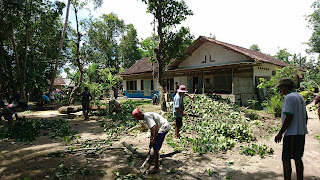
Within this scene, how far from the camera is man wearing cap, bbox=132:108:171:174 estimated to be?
12.0 ft

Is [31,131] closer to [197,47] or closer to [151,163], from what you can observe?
[151,163]

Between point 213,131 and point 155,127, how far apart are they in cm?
391

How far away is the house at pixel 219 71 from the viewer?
13.9m

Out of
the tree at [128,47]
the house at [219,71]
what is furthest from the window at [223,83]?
the tree at [128,47]

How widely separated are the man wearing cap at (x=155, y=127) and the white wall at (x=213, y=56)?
1283 centimetres

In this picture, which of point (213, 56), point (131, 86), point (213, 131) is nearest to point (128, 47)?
point (131, 86)

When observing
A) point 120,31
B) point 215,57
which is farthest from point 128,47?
point 215,57

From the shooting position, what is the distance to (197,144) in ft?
17.9

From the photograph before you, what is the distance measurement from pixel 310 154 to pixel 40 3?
19320mm

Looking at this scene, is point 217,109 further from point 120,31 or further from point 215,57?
point 120,31

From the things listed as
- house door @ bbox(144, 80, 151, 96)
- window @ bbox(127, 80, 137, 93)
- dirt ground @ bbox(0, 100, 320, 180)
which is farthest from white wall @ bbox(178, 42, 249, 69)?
dirt ground @ bbox(0, 100, 320, 180)

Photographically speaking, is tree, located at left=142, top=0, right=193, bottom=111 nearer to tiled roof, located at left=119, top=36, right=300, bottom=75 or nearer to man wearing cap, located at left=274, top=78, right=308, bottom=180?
tiled roof, located at left=119, top=36, right=300, bottom=75

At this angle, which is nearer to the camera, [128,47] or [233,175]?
[233,175]

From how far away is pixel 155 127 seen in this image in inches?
143
